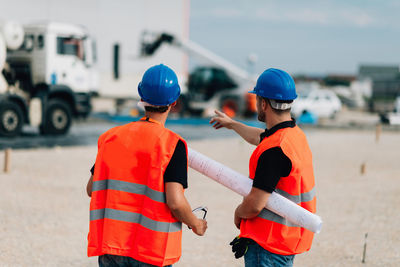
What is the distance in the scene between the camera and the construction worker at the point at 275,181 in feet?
9.25

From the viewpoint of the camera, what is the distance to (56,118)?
16.7 meters

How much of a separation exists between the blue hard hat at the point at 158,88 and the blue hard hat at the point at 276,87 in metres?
0.52

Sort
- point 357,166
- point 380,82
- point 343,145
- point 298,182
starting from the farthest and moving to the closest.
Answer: point 380,82 < point 343,145 < point 357,166 < point 298,182

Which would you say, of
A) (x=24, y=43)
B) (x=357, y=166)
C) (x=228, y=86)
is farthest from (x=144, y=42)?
(x=357, y=166)

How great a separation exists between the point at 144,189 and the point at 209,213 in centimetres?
526

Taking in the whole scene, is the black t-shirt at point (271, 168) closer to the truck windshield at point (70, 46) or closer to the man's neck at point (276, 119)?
the man's neck at point (276, 119)

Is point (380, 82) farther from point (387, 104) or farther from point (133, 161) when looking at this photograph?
point (133, 161)

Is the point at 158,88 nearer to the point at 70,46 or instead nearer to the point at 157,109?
the point at 157,109

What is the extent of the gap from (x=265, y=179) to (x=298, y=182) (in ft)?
0.76

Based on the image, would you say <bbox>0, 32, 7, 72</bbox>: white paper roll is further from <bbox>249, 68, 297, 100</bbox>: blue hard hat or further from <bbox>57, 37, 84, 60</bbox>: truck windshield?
<bbox>249, 68, 297, 100</bbox>: blue hard hat

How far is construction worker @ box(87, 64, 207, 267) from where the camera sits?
8.61ft

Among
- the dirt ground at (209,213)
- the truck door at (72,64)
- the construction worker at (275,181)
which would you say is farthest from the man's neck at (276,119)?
the truck door at (72,64)

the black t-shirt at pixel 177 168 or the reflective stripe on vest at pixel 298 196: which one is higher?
the black t-shirt at pixel 177 168

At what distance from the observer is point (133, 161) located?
2676 mm
